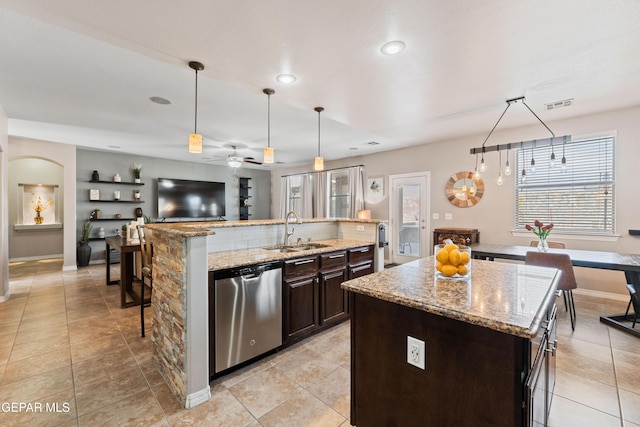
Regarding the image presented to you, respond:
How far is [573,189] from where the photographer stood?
418 centimetres

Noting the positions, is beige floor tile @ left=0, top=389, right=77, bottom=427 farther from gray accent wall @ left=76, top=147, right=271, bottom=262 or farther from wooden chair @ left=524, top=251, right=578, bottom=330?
gray accent wall @ left=76, top=147, right=271, bottom=262

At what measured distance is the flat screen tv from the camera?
24.3ft

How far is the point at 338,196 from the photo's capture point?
776cm

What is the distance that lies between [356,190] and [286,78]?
4.52 meters

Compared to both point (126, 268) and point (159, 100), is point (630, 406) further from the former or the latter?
point (126, 268)

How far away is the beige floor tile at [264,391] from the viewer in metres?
1.90

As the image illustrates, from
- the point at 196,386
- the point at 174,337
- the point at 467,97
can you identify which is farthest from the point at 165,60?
the point at 467,97

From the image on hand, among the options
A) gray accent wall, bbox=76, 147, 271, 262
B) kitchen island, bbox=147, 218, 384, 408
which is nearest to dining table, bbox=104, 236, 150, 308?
kitchen island, bbox=147, 218, 384, 408

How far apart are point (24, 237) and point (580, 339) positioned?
34.9 feet

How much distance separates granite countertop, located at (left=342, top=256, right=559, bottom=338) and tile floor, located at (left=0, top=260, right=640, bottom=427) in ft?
3.10

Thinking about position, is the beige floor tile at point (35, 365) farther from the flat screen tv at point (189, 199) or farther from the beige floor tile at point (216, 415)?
the flat screen tv at point (189, 199)

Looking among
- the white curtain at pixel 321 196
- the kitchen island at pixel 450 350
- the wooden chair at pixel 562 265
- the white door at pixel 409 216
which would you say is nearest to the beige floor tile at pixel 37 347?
the kitchen island at pixel 450 350
